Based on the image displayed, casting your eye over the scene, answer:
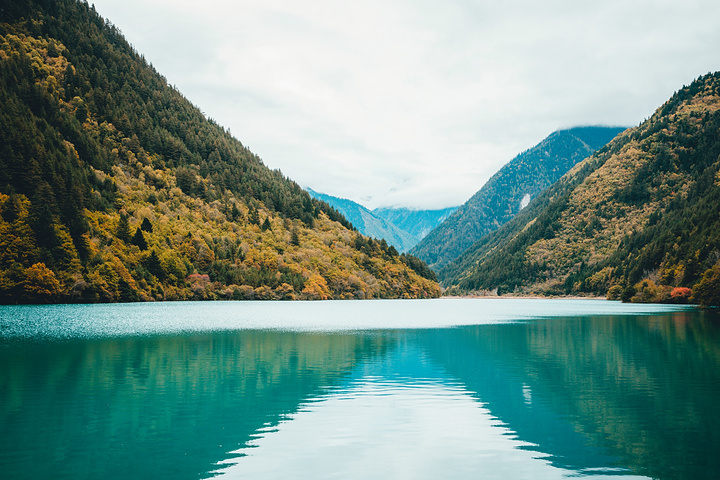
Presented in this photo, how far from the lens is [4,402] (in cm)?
2855

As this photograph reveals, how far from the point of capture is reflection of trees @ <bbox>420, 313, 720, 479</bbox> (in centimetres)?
2142

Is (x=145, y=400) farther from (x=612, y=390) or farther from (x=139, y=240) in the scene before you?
(x=139, y=240)

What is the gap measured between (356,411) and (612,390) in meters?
17.0

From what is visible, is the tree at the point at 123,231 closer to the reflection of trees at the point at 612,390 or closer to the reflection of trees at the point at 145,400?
the reflection of trees at the point at 145,400

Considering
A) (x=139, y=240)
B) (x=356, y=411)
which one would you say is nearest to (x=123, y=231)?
(x=139, y=240)

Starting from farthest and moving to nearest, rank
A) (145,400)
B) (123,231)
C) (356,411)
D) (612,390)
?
1. (123,231)
2. (612,390)
3. (145,400)
4. (356,411)

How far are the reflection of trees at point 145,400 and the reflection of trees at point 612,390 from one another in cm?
1172

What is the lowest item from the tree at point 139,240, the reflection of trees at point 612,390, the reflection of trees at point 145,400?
the reflection of trees at point 612,390

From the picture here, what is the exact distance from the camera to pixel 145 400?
29922 millimetres

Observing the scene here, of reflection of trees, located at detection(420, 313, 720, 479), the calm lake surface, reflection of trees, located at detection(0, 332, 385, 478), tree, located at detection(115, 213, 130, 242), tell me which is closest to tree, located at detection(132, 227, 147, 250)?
tree, located at detection(115, 213, 130, 242)

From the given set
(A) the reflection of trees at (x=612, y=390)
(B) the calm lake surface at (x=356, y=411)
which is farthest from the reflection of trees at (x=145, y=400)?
(A) the reflection of trees at (x=612, y=390)

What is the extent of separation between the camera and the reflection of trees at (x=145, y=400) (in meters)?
20.0

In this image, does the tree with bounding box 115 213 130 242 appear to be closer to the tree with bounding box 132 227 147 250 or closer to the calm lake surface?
the tree with bounding box 132 227 147 250

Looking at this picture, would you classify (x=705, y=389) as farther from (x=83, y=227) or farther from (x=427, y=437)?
(x=83, y=227)
